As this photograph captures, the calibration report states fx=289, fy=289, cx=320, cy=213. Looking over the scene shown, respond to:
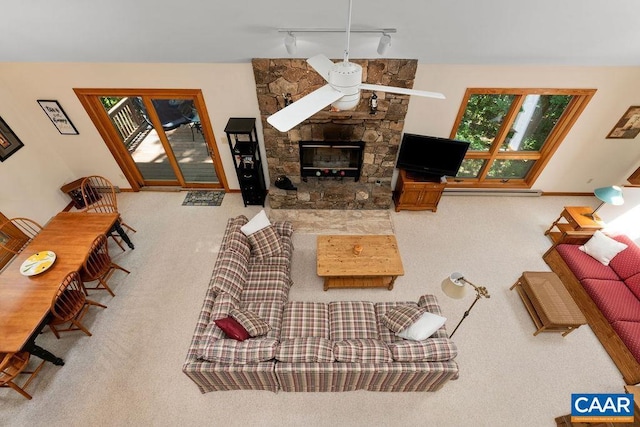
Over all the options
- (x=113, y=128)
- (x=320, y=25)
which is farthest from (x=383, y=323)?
(x=113, y=128)

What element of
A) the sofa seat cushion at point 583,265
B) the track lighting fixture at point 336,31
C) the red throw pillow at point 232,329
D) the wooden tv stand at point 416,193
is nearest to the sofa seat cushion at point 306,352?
the red throw pillow at point 232,329

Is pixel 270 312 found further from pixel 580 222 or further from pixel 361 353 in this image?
pixel 580 222

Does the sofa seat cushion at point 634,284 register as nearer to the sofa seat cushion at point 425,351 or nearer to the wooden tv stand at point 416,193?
the wooden tv stand at point 416,193

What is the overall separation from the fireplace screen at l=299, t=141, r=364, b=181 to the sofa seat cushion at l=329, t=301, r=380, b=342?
8.17 ft

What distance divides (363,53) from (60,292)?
4454 millimetres

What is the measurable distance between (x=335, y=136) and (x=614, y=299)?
4403mm

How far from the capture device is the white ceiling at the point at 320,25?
2.28 m

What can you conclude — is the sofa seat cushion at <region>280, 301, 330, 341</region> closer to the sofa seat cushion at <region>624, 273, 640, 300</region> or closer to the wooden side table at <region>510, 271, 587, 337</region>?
the wooden side table at <region>510, 271, 587, 337</region>

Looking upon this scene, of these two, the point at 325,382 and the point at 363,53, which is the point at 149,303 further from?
the point at 363,53

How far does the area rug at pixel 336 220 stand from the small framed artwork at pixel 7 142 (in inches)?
161

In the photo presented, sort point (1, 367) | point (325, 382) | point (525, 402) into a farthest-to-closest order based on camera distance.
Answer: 1. point (525, 402)
2. point (325, 382)
3. point (1, 367)

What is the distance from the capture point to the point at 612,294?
3725mm

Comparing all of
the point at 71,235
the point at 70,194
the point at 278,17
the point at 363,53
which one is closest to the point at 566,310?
the point at 363,53

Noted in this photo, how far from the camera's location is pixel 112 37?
2.86 metres
